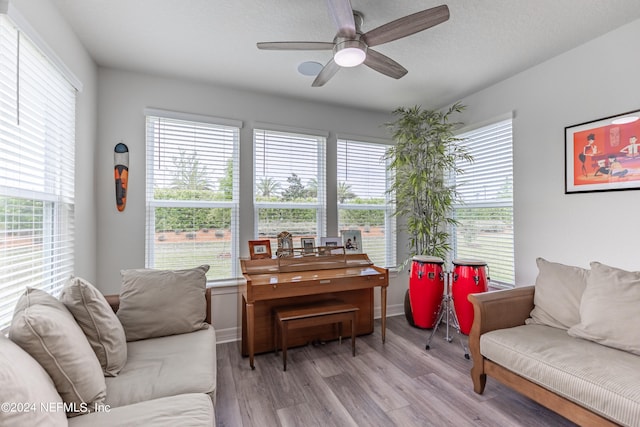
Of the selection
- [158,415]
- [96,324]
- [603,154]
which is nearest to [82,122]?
[96,324]

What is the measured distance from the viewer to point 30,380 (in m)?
0.98

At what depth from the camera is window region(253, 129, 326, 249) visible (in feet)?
11.0

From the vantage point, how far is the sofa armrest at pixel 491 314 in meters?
2.13

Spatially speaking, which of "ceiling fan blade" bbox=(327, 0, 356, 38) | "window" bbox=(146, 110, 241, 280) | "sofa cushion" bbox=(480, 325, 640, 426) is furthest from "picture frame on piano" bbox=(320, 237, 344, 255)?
"ceiling fan blade" bbox=(327, 0, 356, 38)

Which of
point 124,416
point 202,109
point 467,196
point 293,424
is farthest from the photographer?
point 467,196

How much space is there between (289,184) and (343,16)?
2.06 m

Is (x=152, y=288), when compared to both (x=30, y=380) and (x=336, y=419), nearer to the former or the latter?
(x=30, y=380)

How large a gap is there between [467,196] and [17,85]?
3873 millimetres

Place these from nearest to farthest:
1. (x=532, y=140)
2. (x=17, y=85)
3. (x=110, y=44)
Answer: (x=17, y=85) < (x=110, y=44) < (x=532, y=140)

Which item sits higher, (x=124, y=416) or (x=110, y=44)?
(x=110, y=44)

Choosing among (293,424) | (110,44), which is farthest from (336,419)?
(110,44)

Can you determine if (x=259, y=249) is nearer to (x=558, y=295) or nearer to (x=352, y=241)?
(x=352, y=241)

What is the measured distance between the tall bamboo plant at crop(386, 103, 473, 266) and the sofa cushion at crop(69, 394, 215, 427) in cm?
281

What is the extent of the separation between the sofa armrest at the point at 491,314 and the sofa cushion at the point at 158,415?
177cm
